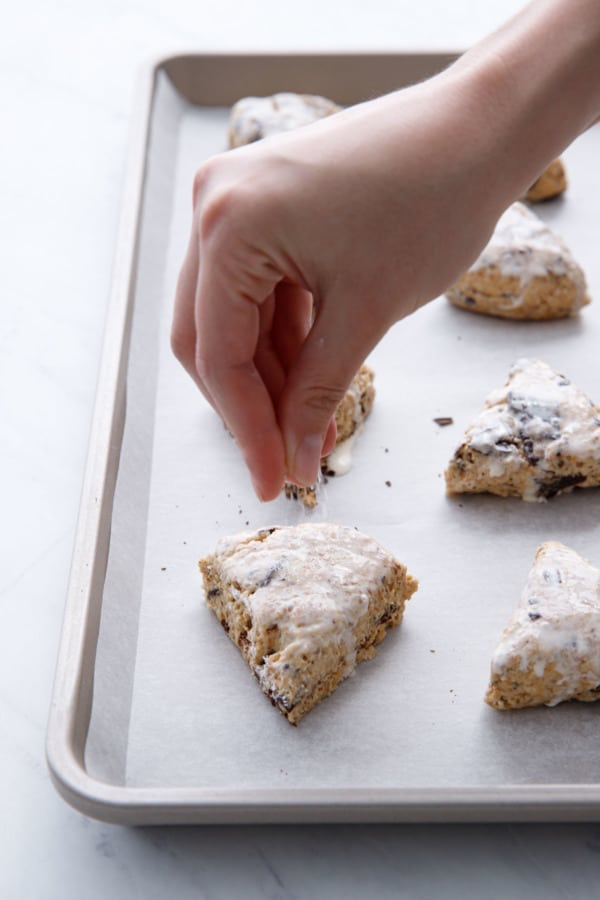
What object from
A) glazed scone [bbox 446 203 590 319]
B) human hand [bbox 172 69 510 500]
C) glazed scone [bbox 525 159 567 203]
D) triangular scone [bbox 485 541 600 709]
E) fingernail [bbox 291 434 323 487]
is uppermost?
human hand [bbox 172 69 510 500]

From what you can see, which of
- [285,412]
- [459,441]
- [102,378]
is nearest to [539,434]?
[459,441]

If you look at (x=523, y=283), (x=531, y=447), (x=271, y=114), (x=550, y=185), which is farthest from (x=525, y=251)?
(x=271, y=114)

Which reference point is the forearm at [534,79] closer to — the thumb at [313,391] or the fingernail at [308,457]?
the thumb at [313,391]

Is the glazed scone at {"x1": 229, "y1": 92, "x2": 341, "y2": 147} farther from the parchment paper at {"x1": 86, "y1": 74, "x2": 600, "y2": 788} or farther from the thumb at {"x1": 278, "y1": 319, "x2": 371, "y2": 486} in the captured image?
the thumb at {"x1": 278, "y1": 319, "x2": 371, "y2": 486}

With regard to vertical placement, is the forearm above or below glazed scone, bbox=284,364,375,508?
above

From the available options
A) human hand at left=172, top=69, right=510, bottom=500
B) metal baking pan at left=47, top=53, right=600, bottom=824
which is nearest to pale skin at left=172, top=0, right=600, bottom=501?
human hand at left=172, top=69, right=510, bottom=500

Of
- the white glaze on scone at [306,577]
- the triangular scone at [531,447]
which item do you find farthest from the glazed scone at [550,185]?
the white glaze on scone at [306,577]

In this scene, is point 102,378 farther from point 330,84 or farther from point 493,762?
point 330,84
